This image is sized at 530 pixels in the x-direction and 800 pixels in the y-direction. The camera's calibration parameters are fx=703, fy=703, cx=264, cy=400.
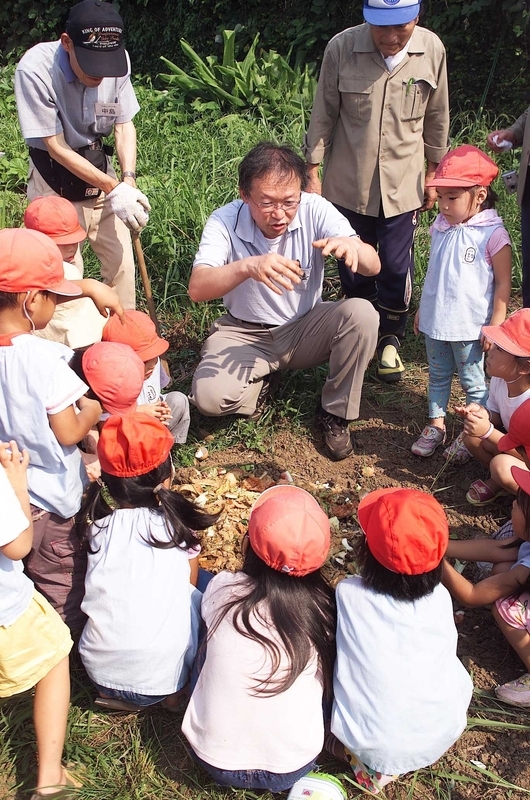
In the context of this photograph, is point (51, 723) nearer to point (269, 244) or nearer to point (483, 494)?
point (483, 494)

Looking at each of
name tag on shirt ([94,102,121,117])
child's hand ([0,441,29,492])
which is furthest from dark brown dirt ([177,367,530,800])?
name tag on shirt ([94,102,121,117])

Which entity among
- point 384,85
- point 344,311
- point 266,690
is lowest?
point 266,690

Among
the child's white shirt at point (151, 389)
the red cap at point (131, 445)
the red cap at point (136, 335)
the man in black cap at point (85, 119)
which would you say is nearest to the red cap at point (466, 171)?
the red cap at point (136, 335)

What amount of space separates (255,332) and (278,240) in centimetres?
51

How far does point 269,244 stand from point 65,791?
2.57 m

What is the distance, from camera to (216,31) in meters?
8.23

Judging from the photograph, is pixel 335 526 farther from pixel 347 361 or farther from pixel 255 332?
pixel 255 332

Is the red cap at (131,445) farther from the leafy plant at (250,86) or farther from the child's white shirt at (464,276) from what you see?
the leafy plant at (250,86)

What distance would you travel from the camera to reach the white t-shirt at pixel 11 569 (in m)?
1.96

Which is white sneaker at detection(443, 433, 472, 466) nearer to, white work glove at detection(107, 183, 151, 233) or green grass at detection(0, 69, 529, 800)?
green grass at detection(0, 69, 529, 800)

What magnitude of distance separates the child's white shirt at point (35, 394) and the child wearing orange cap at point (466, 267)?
1835 millimetres

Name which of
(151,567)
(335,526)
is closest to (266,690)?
(151,567)

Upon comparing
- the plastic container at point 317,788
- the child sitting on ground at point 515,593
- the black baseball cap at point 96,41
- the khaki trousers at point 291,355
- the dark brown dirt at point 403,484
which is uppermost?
the black baseball cap at point 96,41

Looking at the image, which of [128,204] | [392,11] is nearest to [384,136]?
[392,11]
